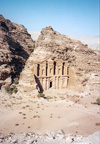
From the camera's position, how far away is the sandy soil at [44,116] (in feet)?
43.1

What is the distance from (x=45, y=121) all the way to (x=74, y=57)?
19.2 metres

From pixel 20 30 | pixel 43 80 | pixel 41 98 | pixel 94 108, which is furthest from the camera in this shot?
pixel 20 30

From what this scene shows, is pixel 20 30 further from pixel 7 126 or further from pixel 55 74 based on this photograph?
pixel 7 126

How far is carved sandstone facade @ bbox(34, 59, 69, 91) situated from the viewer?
28312 millimetres

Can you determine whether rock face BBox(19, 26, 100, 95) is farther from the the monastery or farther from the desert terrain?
the the monastery

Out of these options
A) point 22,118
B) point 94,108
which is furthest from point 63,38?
point 22,118

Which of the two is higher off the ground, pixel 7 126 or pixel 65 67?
pixel 65 67

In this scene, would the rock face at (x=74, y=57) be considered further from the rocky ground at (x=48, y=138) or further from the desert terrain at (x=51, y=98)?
the rocky ground at (x=48, y=138)

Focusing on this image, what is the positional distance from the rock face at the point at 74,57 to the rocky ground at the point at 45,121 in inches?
305

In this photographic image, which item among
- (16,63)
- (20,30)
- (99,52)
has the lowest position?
(16,63)

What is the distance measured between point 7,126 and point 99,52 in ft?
84.0

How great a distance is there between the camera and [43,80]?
28.6m

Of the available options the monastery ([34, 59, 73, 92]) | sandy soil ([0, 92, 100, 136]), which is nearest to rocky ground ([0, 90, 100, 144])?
sandy soil ([0, 92, 100, 136])

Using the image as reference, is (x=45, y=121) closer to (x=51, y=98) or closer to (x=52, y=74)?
(x=51, y=98)
